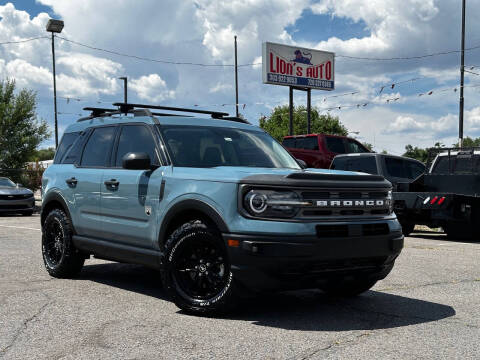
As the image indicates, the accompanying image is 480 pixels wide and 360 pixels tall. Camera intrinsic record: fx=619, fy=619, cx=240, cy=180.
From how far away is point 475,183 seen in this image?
12.8m

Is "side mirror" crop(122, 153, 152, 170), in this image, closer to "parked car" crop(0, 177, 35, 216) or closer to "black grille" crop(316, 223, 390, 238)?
"black grille" crop(316, 223, 390, 238)

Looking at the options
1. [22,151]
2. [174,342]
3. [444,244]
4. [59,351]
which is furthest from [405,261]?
[22,151]

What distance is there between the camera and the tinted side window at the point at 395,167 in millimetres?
14872

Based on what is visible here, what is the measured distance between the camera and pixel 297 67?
1316 inches

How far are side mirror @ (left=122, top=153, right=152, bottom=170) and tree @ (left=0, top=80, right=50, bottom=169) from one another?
2774 cm

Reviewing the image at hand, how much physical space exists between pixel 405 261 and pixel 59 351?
19.6 ft

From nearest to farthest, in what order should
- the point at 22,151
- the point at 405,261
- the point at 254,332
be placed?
the point at 254,332, the point at 405,261, the point at 22,151

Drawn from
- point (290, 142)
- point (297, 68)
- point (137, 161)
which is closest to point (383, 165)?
point (290, 142)

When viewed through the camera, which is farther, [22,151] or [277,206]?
[22,151]

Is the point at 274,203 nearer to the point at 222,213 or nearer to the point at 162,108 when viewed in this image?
the point at 222,213

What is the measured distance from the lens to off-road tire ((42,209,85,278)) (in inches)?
285

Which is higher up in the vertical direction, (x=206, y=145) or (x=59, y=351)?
(x=206, y=145)

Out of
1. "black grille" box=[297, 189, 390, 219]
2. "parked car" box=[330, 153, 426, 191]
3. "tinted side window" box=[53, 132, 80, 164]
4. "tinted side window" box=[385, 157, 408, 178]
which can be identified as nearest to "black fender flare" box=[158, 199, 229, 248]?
"black grille" box=[297, 189, 390, 219]

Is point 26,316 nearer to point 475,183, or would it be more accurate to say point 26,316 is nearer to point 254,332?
point 254,332
